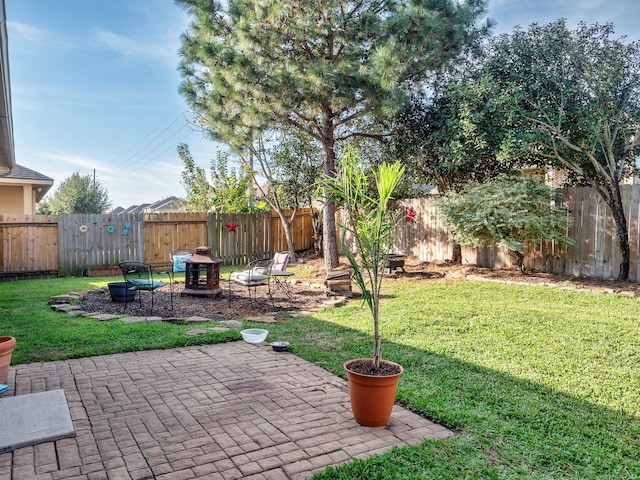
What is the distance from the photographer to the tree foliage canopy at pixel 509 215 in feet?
26.3

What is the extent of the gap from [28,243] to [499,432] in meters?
10.6

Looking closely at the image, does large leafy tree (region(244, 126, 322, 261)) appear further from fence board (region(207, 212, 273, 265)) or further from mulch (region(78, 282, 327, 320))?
mulch (region(78, 282, 327, 320))

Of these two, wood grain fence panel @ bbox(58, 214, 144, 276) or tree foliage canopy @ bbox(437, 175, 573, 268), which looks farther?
wood grain fence panel @ bbox(58, 214, 144, 276)

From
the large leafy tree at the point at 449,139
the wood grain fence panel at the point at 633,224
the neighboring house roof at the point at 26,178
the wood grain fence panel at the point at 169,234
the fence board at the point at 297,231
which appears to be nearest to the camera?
the wood grain fence panel at the point at 633,224

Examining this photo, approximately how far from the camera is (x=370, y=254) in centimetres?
287

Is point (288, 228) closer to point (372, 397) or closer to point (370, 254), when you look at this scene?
point (370, 254)

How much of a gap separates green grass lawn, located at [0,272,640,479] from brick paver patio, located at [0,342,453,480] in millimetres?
251

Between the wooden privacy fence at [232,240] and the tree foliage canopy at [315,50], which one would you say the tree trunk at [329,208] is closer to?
the tree foliage canopy at [315,50]

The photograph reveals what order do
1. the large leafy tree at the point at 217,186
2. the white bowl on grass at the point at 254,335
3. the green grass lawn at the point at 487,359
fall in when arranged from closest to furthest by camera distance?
the green grass lawn at the point at 487,359 → the white bowl on grass at the point at 254,335 → the large leafy tree at the point at 217,186

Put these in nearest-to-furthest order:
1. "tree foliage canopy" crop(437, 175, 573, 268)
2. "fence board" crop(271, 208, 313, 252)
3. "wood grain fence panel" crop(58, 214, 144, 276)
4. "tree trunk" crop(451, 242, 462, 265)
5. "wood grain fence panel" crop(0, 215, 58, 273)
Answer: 1. "tree foliage canopy" crop(437, 175, 573, 268)
2. "wood grain fence panel" crop(0, 215, 58, 273)
3. "wood grain fence panel" crop(58, 214, 144, 276)
4. "tree trunk" crop(451, 242, 462, 265)
5. "fence board" crop(271, 208, 313, 252)

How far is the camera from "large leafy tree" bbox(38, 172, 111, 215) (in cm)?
2491

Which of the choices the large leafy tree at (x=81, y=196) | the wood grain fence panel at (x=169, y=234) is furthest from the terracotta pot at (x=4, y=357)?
the large leafy tree at (x=81, y=196)

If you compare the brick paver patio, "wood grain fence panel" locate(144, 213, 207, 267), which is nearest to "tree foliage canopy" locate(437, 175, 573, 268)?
the brick paver patio

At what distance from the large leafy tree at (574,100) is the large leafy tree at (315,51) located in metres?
1.35
